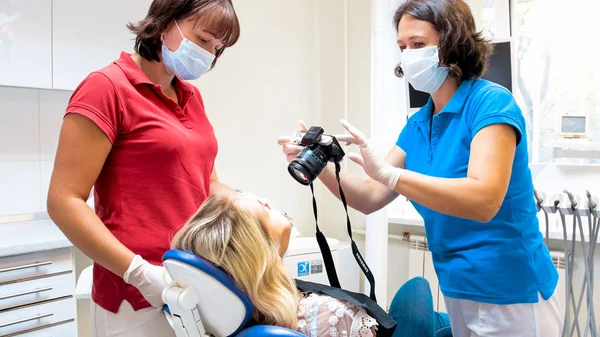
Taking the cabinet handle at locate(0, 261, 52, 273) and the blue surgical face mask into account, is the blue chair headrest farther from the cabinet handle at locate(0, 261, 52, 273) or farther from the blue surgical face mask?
the cabinet handle at locate(0, 261, 52, 273)

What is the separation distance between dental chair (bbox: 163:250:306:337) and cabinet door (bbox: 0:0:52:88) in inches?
58.9

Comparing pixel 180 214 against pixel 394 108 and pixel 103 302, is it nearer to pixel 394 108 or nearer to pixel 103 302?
pixel 103 302

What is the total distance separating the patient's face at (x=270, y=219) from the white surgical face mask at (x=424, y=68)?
547 mm

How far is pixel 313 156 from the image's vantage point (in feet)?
3.87

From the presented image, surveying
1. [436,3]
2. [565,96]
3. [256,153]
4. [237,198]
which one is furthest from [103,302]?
[565,96]

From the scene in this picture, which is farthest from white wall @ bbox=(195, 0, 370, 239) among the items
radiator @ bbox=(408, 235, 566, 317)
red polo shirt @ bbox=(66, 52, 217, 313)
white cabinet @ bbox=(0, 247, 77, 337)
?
red polo shirt @ bbox=(66, 52, 217, 313)

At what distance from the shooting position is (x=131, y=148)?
1130 mm

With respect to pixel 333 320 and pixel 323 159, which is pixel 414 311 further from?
pixel 323 159

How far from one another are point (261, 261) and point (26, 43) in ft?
5.14

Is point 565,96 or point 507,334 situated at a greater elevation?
point 565,96

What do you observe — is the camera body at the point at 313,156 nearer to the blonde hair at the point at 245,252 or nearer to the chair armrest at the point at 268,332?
the blonde hair at the point at 245,252

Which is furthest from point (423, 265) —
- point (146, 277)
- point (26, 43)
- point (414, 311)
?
point (26, 43)

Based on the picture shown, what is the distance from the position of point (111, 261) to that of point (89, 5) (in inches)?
59.7

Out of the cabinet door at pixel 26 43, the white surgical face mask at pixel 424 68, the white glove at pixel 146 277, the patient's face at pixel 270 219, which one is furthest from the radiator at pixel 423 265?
the cabinet door at pixel 26 43
